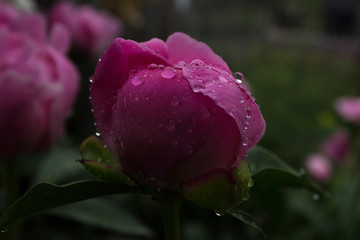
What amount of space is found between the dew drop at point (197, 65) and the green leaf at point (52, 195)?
72mm

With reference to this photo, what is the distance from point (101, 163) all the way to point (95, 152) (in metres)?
0.02

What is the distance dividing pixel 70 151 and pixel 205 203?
1.89 feet

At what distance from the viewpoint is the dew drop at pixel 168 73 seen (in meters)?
0.24

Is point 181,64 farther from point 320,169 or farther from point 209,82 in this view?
point 320,169

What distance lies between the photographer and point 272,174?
0.29 metres

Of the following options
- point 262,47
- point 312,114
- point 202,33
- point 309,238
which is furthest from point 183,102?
point 262,47

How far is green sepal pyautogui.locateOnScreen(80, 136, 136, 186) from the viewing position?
26 cm

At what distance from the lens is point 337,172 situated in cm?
140

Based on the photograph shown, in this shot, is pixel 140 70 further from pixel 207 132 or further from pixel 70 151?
pixel 70 151

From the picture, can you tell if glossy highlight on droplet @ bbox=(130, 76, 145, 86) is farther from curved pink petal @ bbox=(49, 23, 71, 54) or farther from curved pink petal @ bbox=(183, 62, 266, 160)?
curved pink petal @ bbox=(49, 23, 71, 54)

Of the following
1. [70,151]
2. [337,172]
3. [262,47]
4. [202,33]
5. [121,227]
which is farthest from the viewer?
[262,47]

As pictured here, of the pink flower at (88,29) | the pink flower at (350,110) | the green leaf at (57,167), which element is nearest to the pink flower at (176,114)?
the green leaf at (57,167)

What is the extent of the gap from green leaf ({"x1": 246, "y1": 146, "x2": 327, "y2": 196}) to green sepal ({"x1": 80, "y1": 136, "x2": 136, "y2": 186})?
8 centimetres

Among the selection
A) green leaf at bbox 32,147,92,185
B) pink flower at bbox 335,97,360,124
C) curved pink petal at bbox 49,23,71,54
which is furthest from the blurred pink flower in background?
pink flower at bbox 335,97,360,124
